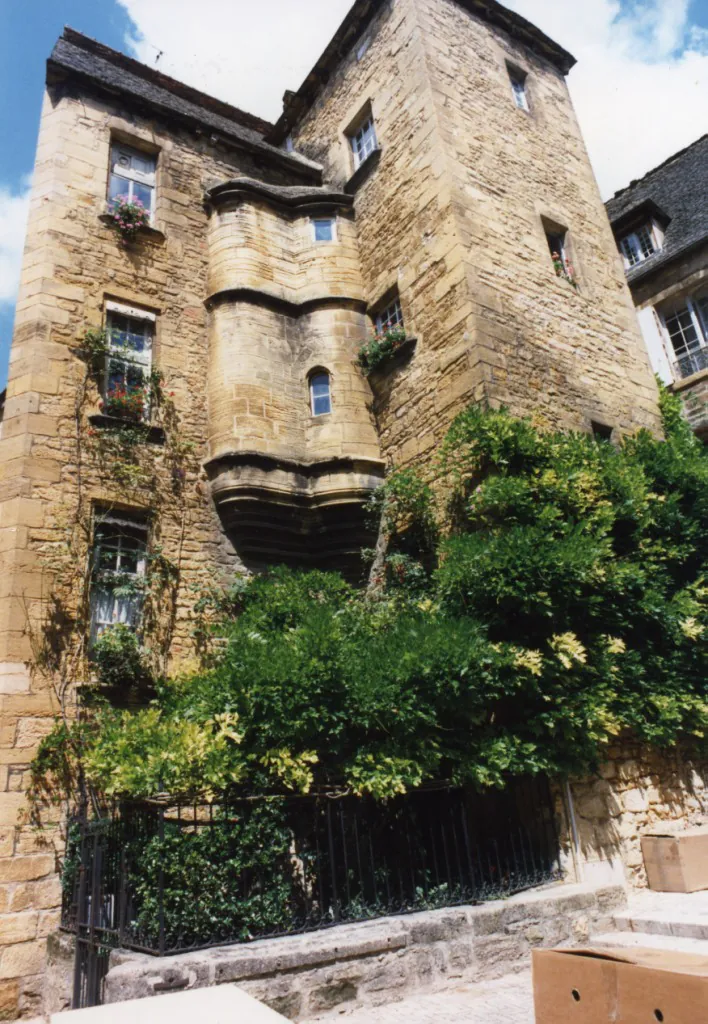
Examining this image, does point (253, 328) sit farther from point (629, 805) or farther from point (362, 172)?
point (629, 805)

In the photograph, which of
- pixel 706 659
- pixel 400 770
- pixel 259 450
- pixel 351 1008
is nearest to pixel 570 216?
pixel 259 450

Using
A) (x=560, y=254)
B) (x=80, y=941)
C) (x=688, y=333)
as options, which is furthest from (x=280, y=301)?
(x=80, y=941)

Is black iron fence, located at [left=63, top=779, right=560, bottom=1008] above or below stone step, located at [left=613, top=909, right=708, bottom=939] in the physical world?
above

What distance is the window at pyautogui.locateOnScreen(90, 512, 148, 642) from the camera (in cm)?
827

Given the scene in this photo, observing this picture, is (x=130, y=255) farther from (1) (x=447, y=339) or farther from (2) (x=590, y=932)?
(2) (x=590, y=932)

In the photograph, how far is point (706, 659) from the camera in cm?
804

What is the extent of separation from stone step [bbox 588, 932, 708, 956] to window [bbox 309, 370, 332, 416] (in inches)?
285

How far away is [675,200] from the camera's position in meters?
15.2

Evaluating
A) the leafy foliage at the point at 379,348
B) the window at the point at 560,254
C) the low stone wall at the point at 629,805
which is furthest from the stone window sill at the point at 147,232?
the low stone wall at the point at 629,805

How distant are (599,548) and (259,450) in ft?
15.4

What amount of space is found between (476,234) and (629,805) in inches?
301

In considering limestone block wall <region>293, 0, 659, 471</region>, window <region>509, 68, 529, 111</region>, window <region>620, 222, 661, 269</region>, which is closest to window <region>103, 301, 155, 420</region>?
limestone block wall <region>293, 0, 659, 471</region>

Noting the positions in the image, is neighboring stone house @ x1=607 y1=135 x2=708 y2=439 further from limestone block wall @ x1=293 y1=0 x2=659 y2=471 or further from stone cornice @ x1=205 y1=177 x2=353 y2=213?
stone cornice @ x1=205 y1=177 x2=353 y2=213

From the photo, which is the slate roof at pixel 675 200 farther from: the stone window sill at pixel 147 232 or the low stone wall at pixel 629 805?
the low stone wall at pixel 629 805
